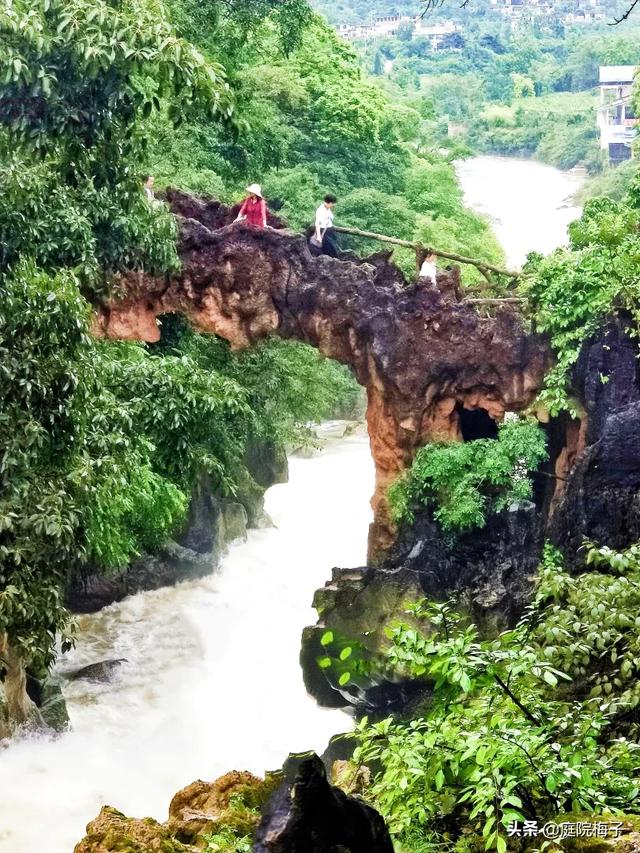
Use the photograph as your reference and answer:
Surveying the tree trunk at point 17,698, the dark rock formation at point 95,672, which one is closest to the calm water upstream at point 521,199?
the dark rock formation at point 95,672

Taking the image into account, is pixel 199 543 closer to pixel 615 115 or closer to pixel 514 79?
pixel 615 115

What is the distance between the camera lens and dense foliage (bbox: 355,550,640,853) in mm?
4129

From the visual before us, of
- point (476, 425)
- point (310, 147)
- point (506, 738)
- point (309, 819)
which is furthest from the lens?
point (310, 147)

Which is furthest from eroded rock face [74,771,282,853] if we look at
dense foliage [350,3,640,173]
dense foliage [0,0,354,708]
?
dense foliage [350,3,640,173]

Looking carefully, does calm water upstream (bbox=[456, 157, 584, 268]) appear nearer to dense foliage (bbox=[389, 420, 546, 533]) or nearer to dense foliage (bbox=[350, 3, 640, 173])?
dense foliage (bbox=[350, 3, 640, 173])

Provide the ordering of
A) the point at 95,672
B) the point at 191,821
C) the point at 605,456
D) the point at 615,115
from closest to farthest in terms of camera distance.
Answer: the point at 191,821 → the point at 605,456 → the point at 95,672 → the point at 615,115

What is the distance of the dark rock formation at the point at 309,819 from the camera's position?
4008mm

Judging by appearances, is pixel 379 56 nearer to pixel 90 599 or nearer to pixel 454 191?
pixel 454 191

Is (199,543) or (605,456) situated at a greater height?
(605,456)

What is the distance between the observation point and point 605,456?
11.4 meters

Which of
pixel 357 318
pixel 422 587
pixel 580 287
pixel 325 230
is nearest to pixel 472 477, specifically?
pixel 422 587

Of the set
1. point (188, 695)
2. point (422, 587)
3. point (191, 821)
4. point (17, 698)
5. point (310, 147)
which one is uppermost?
point (310, 147)

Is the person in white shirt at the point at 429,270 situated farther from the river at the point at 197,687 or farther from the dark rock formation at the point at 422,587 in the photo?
the river at the point at 197,687

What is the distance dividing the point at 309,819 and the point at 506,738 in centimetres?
82
